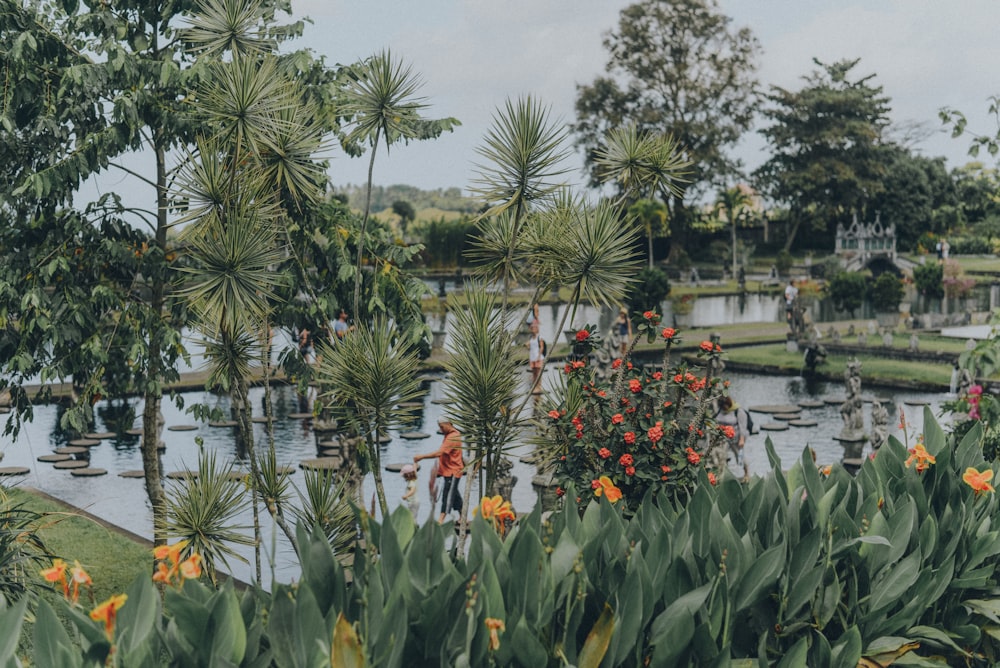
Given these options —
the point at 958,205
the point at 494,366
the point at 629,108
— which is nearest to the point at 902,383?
the point at 494,366

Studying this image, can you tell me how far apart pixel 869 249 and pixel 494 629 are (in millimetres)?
68829

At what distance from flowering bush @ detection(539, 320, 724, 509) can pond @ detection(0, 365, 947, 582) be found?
2.84m

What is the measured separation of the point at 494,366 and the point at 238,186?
7.29 ft

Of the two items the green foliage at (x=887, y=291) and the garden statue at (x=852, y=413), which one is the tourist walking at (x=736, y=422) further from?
the green foliage at (x=887, y=291)

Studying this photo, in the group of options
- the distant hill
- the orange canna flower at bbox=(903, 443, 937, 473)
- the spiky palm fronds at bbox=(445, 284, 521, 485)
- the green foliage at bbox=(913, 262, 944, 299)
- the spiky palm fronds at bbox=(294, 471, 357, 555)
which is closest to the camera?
the orange canna flower at bbox=(903, 443, 937, 473)

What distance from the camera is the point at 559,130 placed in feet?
22.3

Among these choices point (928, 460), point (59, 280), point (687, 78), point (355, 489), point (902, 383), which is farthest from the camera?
point (687, 78)

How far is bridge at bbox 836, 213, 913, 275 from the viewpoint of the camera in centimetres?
6400

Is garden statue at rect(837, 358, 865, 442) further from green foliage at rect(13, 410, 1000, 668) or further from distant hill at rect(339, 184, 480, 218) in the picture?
distant hill at rect(339, 184, 480, 218)

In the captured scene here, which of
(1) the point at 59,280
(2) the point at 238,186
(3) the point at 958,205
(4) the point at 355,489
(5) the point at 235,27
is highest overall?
(3) the point at 958,205

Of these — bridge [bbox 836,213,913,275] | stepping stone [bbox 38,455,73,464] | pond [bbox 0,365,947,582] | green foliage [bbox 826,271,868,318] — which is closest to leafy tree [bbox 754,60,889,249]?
bridge [bbox 836,213,913,275]

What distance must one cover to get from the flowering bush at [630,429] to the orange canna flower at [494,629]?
3.86 metres

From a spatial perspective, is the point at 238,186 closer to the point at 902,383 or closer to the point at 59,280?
the point at 59,280

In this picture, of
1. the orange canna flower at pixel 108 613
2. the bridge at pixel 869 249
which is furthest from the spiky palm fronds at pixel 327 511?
the bridge at pixel 869 249
